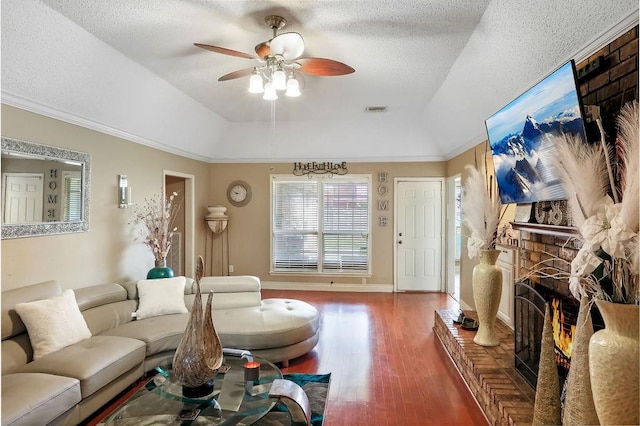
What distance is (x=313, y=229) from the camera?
6363mm

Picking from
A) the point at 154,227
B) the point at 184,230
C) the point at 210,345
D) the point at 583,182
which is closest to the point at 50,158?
the point at 154,227

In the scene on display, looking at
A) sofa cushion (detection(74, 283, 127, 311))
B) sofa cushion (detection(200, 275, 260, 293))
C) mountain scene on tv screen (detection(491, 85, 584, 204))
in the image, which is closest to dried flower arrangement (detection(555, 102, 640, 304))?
mountain scene on tv screen (detection(491, 85, 584, 204))

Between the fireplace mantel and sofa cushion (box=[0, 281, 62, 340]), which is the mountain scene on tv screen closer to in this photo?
the fireplace mantel

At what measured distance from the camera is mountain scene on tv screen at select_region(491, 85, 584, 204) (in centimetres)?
202

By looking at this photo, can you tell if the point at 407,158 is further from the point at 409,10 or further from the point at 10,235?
the point at 10,235

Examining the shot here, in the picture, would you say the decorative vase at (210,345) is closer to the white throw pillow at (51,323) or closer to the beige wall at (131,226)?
the white throw pillow at (51,323)

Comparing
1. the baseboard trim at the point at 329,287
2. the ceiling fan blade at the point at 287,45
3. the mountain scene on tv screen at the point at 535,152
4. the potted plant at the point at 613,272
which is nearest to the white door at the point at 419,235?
the baseboard trim at the point at 329,287

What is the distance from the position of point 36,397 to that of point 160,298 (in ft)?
5.21

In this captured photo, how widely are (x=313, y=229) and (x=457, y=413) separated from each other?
413 cm

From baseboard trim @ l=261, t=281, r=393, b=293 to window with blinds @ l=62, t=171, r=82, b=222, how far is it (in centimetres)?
353

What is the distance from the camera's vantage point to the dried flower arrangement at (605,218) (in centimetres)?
121

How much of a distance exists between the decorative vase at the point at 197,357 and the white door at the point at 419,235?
14.8 feet

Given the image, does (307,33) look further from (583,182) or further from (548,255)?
(548,255)

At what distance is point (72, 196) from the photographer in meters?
3.40
